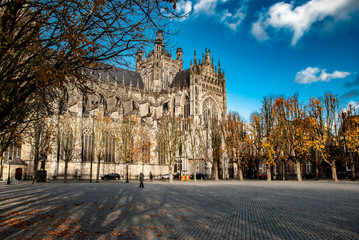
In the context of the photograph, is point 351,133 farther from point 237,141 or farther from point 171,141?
point 171,141

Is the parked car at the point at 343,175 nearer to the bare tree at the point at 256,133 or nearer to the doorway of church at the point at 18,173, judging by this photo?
the bare tree at the point at 256,133

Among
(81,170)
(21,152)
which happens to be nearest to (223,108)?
(81,170)

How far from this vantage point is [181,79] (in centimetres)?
5909

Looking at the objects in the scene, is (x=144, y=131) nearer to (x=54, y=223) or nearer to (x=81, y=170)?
(x=81, y=170)

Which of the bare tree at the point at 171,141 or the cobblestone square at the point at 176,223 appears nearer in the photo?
the cobblestone square at the point at 176,223

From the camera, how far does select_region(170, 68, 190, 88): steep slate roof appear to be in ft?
184

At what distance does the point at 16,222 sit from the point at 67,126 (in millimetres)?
28593

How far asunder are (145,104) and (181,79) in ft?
44.0

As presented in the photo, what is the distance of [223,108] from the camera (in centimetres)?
5772

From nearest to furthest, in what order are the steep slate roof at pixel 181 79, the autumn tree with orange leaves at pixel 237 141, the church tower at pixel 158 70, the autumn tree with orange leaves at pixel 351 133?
the autumn tree with orange leaves at pixel 351 133
the autumn tree with orange leaves at pixel 237 141
the steep slate roof at pixel 181 79
the church tower at pixel 158 70

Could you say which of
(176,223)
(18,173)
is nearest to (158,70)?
(18,173)

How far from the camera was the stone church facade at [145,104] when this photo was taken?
1389 inches

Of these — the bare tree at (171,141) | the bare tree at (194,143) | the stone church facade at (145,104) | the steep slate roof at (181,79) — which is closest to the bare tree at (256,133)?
the bare tree at (194,143)

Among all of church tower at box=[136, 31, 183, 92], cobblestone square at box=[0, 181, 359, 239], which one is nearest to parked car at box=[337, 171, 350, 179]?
cobblestone square at box=[0, 181, 359, 239]
